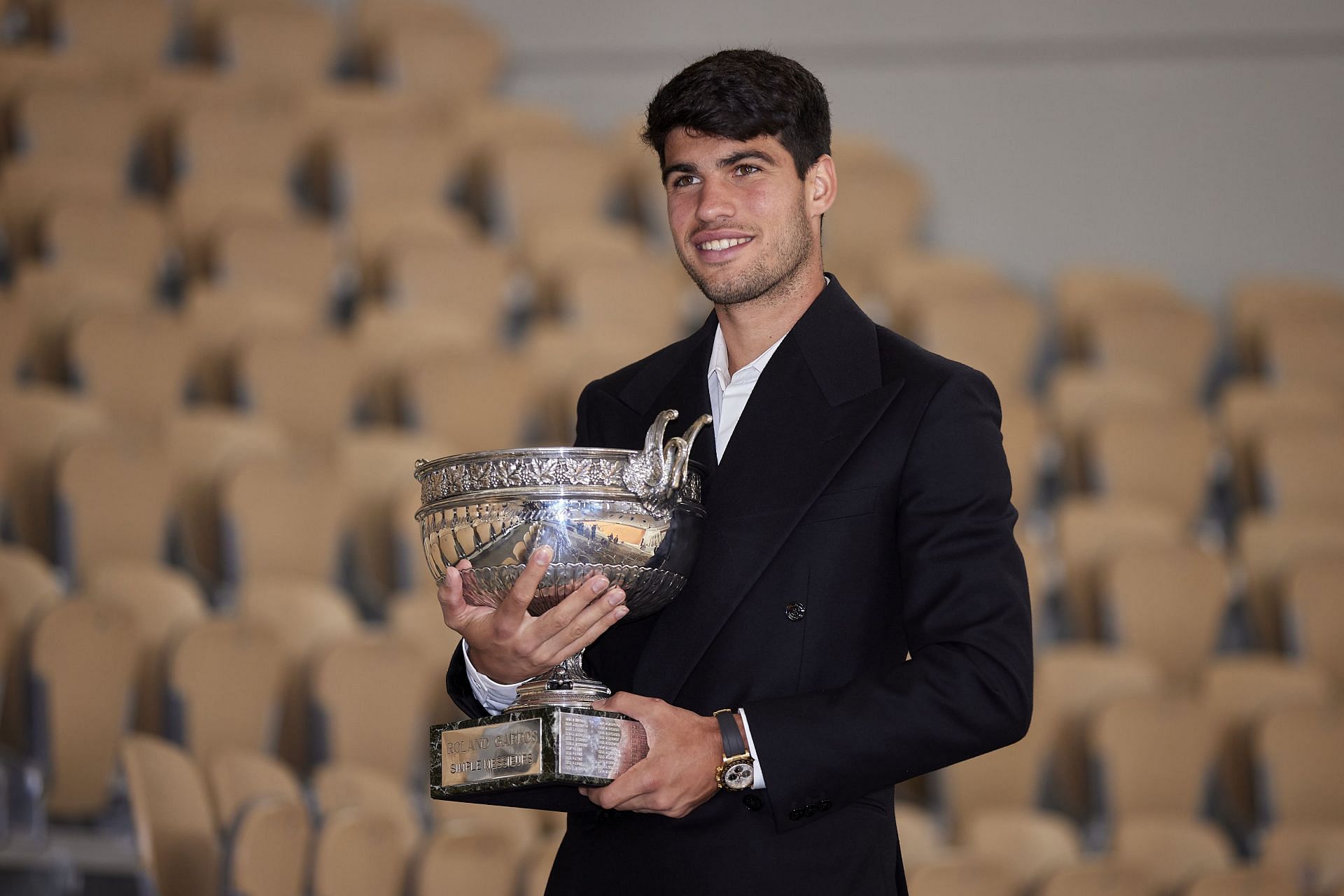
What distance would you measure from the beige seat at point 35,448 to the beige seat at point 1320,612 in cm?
223

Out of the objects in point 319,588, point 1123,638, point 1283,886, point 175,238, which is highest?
point 175,238

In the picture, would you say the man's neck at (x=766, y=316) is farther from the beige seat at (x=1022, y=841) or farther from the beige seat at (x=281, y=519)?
the beige seat at (x=281, y=519)

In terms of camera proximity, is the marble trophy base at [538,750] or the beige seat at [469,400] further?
the beige seat at [469,400]

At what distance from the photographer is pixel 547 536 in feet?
3.27

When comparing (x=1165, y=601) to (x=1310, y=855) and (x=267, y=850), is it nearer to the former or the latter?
(x=1310, y=855)

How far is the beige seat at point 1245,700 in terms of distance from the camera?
2.83m

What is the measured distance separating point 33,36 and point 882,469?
12.9ft

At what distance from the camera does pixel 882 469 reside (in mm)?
1052

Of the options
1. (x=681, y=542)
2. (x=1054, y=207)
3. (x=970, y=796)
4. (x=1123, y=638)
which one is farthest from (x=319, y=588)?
(x=1054, y=207)

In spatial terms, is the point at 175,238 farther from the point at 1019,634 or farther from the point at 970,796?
the point at 1019,634

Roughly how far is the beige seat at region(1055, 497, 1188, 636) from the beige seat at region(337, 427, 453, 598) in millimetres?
1237

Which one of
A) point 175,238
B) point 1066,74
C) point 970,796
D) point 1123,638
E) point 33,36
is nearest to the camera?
point 970,796

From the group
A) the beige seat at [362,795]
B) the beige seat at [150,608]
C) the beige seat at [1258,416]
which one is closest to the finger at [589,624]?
the beige seat at [362,795]

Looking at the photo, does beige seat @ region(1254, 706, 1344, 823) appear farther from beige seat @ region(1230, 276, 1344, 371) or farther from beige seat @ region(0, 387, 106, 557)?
beige seat @ region(0, 387, 106, 557)
